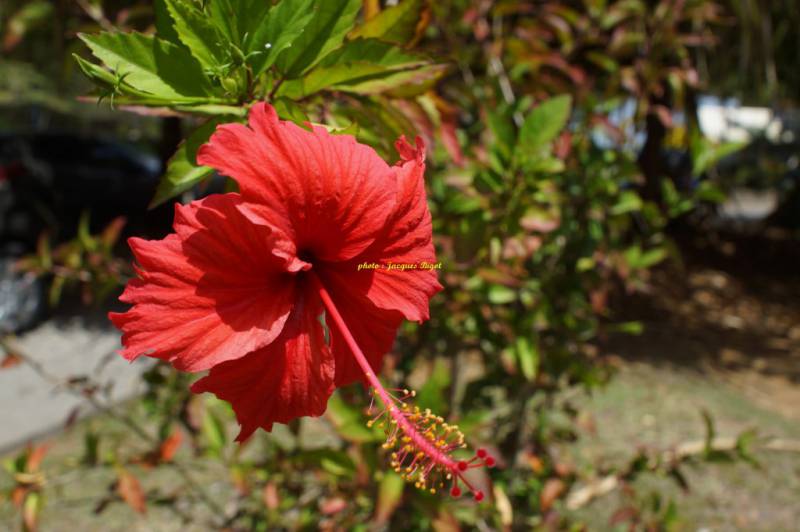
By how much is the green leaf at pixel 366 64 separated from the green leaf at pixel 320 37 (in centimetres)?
2

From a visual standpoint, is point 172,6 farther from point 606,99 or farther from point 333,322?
point 606,99

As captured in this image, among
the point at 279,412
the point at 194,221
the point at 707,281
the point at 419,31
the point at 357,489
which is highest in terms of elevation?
the point at 419,31

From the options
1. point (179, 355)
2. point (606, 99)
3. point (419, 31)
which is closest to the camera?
point (179, 355)

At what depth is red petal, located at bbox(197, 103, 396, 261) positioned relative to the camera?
0.52 meters

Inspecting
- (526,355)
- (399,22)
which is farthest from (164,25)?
(526,355)

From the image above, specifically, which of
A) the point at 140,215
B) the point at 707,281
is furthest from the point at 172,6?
the point at 707,281

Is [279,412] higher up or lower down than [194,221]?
lower down

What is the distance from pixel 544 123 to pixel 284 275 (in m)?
0.82

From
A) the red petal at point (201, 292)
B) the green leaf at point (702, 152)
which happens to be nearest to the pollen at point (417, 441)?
the red petal at point (201, 292)

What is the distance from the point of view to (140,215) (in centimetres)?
681

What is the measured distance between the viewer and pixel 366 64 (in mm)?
710

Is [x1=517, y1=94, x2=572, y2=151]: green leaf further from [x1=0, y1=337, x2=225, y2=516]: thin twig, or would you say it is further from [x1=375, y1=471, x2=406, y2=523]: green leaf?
[x1=0, y1=337, x2=225, y2=516]: thin twig

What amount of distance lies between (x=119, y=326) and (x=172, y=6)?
0.90 feet

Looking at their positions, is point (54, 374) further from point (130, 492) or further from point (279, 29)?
point (279, 29)
